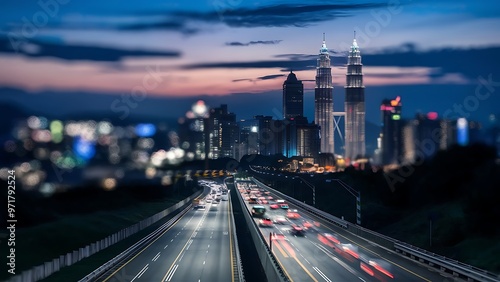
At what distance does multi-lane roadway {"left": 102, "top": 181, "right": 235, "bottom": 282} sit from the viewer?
147ft

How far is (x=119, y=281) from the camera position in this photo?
4238 centimetres

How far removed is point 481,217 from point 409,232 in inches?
498

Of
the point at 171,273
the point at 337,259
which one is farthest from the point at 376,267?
the point at 171,273

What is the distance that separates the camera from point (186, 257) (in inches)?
2213

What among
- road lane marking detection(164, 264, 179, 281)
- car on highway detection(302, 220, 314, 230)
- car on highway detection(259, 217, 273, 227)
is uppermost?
road lane marking detection(164, 264, 179, 281)

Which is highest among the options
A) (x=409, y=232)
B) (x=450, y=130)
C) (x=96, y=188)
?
(x=450, y=130)

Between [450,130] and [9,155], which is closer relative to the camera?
[9,155]

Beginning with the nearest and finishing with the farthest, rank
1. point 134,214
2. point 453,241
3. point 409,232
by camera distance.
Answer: point 453,241 → point 409,232 → point 134,214

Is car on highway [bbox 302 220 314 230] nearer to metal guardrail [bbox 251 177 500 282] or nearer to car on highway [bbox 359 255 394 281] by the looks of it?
A: metal guardrail [bbox 251 177 500 282]

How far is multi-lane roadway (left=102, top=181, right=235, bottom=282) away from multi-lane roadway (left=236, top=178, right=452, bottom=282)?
14.8 feet

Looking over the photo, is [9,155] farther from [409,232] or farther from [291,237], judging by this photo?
[409,232]

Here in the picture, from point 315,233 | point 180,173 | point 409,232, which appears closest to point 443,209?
point 409,232

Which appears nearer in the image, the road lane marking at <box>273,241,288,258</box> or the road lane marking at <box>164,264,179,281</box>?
the road lane marking at <box>164,264,179,281</box>

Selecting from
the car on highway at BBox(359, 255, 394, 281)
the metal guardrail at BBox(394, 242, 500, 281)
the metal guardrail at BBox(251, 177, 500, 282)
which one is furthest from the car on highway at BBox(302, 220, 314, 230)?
the car on highway at BBox(359, 255, 394, 281)
